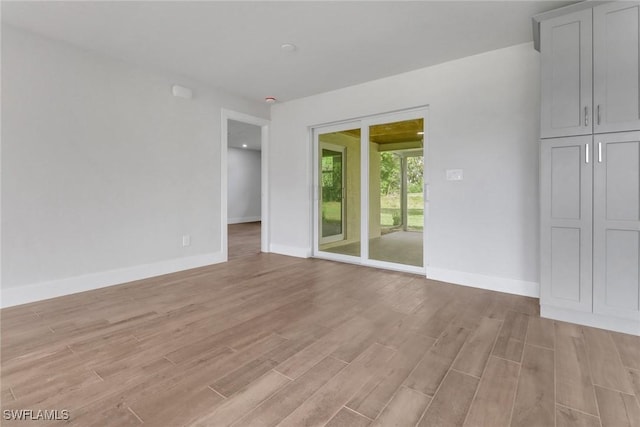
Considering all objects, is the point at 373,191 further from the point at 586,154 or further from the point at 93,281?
the point at 93,281

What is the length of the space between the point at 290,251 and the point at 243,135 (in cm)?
423

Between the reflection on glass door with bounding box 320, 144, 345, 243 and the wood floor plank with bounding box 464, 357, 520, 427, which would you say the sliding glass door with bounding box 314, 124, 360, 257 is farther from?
the wood floor plank with bounding box 464, 357, 520, 427

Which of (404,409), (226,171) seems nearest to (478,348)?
(404,409)

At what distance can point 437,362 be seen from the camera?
184 cm

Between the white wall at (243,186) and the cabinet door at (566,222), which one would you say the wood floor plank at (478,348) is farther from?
the white wall at (243,186)

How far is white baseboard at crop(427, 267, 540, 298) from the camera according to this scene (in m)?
3.04

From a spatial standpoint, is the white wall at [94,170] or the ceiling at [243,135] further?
the ceiling at [243,135]

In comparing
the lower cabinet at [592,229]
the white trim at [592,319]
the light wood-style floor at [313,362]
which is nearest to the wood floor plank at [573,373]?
the light wood-style floor at [313,362]

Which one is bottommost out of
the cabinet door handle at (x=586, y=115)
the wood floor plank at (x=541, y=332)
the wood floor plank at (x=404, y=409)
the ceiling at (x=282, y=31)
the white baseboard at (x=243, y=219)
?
the wood floor plank at (x=404, y=409)

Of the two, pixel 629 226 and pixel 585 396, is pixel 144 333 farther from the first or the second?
pixel 629 226

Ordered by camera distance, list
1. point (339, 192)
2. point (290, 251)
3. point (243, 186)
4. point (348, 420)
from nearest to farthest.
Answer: point (348, 420) < point (339, 192) < point (290, 251) < point (243, 186)

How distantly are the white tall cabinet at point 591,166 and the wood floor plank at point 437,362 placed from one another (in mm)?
988

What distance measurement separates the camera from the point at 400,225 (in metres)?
4.29

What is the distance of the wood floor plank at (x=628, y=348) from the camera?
1846 mm
